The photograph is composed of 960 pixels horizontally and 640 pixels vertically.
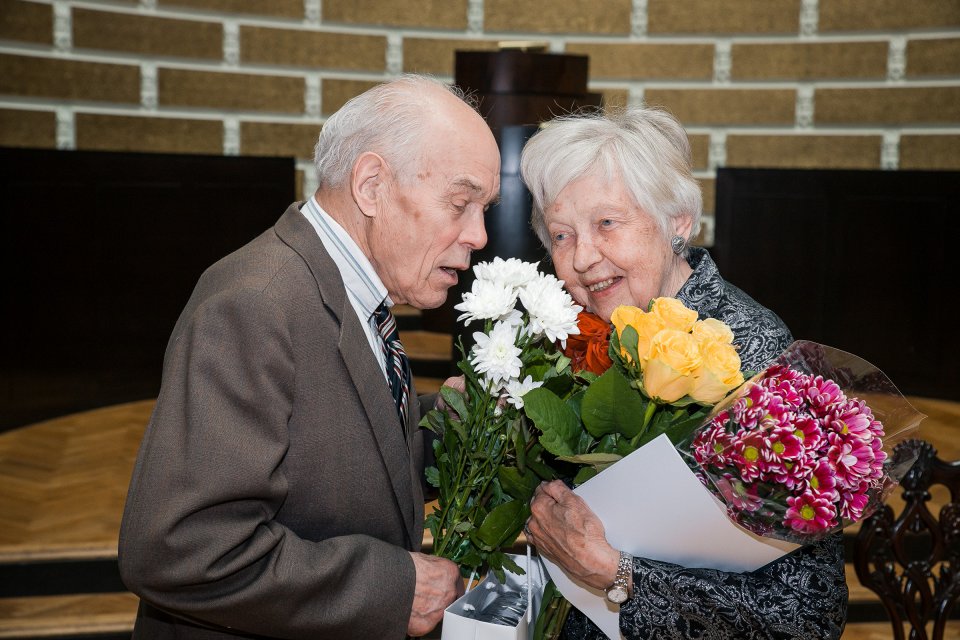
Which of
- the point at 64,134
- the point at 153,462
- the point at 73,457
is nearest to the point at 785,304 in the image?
the point at 73,457

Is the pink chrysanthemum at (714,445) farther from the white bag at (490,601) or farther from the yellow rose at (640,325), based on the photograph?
the white bag at (490,601)

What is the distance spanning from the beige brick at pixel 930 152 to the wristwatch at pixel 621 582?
533 cm

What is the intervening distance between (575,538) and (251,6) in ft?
17.2

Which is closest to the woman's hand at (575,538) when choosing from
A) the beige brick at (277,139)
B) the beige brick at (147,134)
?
the beige brick at (147,134)

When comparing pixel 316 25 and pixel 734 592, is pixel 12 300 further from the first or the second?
pixel 734 592

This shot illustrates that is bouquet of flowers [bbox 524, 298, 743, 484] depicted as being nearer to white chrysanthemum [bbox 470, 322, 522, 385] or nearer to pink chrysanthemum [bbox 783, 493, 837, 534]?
white chrysanthemum [bbox 470, 322, 522, 385]

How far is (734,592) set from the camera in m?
1.35

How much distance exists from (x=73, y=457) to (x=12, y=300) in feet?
3.35

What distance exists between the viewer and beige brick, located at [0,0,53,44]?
190 inches

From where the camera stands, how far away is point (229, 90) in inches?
230

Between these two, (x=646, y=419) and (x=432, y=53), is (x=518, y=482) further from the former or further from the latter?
(x=432, y=53)

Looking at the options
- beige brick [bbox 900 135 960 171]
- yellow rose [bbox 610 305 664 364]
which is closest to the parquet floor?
beige brick [bbox 900 135 960 171]

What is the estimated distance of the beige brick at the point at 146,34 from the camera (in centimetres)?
519

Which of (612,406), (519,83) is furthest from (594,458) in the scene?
(519,83)
